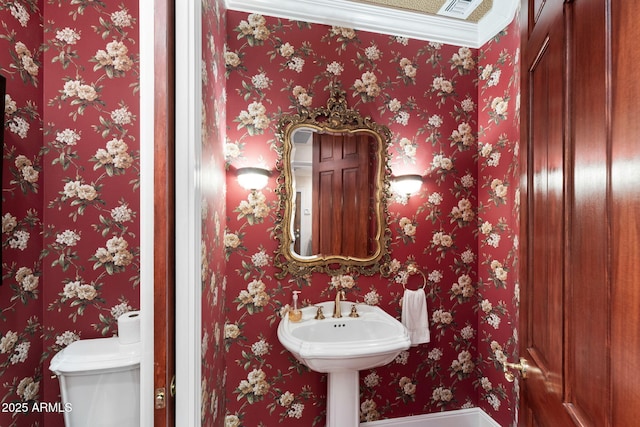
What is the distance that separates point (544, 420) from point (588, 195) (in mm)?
620

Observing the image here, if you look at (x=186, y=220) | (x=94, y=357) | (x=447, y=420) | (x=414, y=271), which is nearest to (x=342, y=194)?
(x=414, y=271)

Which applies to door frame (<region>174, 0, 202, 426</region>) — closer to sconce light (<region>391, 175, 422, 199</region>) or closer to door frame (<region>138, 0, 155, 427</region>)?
door frame (<region>138, 0, 155, 427</region>)

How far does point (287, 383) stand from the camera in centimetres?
191

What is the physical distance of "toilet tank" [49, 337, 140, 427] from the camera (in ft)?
4.16

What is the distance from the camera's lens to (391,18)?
6.59 feet

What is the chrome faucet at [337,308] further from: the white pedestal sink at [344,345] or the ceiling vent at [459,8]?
the ceiling vent at [459,8]

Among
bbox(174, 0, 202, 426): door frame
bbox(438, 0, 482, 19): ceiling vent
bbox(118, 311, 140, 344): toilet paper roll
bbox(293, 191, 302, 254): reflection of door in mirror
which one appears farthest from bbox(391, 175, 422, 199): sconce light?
bbox(118, 311, 140, 344): toilet paper roll

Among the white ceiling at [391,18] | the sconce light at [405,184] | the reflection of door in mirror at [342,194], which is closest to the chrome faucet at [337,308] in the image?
the reflection of door in mirror at [342,194]

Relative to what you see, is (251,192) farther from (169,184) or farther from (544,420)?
(544,420)

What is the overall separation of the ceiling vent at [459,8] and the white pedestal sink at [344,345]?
197cm

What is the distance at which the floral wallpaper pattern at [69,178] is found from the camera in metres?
A: 1.35

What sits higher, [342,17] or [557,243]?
[342,17]

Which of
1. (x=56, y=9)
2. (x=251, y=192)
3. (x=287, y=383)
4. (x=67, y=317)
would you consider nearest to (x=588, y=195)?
(x=251, y=192)

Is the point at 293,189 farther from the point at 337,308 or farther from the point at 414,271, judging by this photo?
the point at 414,271
